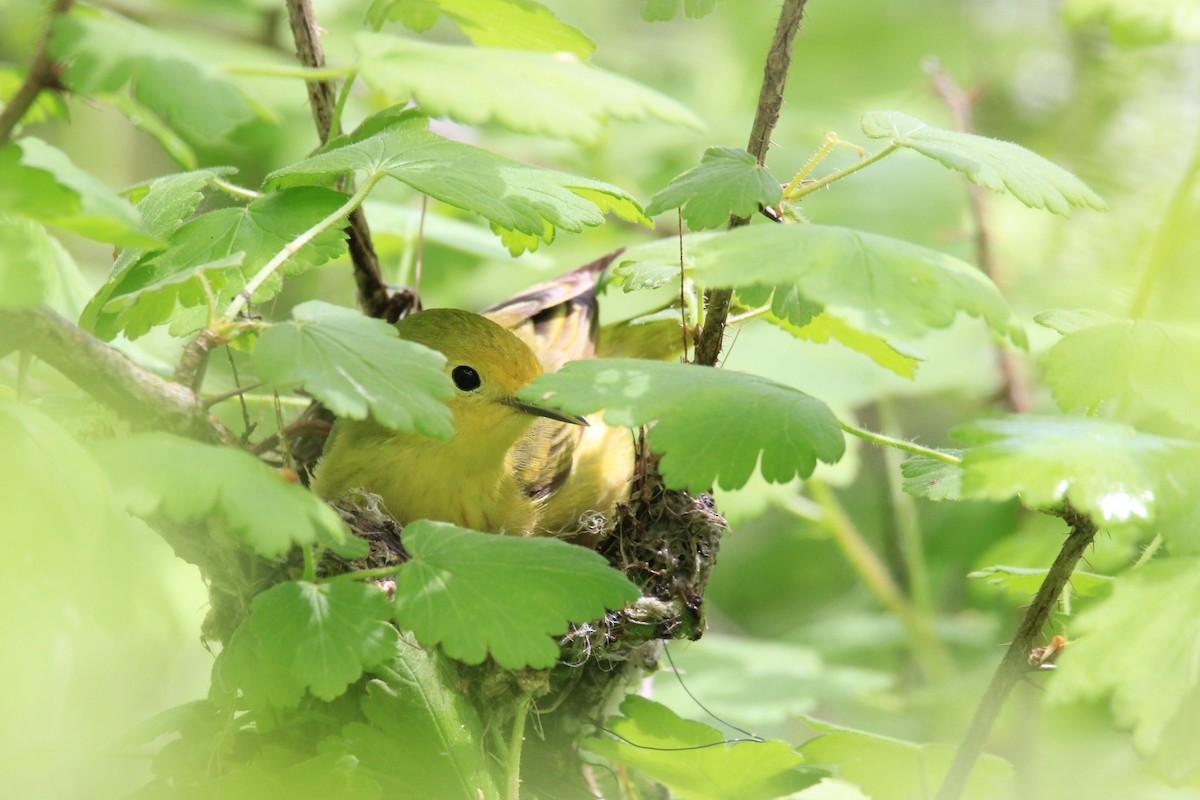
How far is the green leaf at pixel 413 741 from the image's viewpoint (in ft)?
6.34

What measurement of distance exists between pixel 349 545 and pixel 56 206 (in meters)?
0.64

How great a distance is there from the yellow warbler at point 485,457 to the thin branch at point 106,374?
1.35m

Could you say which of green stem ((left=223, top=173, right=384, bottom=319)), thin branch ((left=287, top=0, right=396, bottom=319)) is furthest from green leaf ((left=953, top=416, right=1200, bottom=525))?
thin branch ((left=287, top=0, right=396, bottom=319))

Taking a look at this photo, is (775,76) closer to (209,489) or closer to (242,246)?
(242,246)

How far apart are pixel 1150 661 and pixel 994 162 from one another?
75 centimetres

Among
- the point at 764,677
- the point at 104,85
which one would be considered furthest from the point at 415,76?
the point at 764,677

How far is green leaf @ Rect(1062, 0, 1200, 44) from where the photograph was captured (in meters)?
3.12

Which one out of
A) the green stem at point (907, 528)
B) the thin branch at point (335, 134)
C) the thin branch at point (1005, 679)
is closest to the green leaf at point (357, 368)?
the thin branch at point (335, 134)

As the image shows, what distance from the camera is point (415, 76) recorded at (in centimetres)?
146

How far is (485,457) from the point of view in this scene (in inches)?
126

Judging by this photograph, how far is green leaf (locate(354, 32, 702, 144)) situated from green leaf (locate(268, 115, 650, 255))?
242 millimetres

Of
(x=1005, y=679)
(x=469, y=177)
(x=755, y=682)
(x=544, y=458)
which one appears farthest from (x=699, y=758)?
(x=755, y=682)

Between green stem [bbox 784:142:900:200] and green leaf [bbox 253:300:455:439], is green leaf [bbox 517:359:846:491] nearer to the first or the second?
green leaf [bbox 253:300:455:439]

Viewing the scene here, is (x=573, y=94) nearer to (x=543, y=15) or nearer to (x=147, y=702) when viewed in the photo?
(x=543, y=15)
